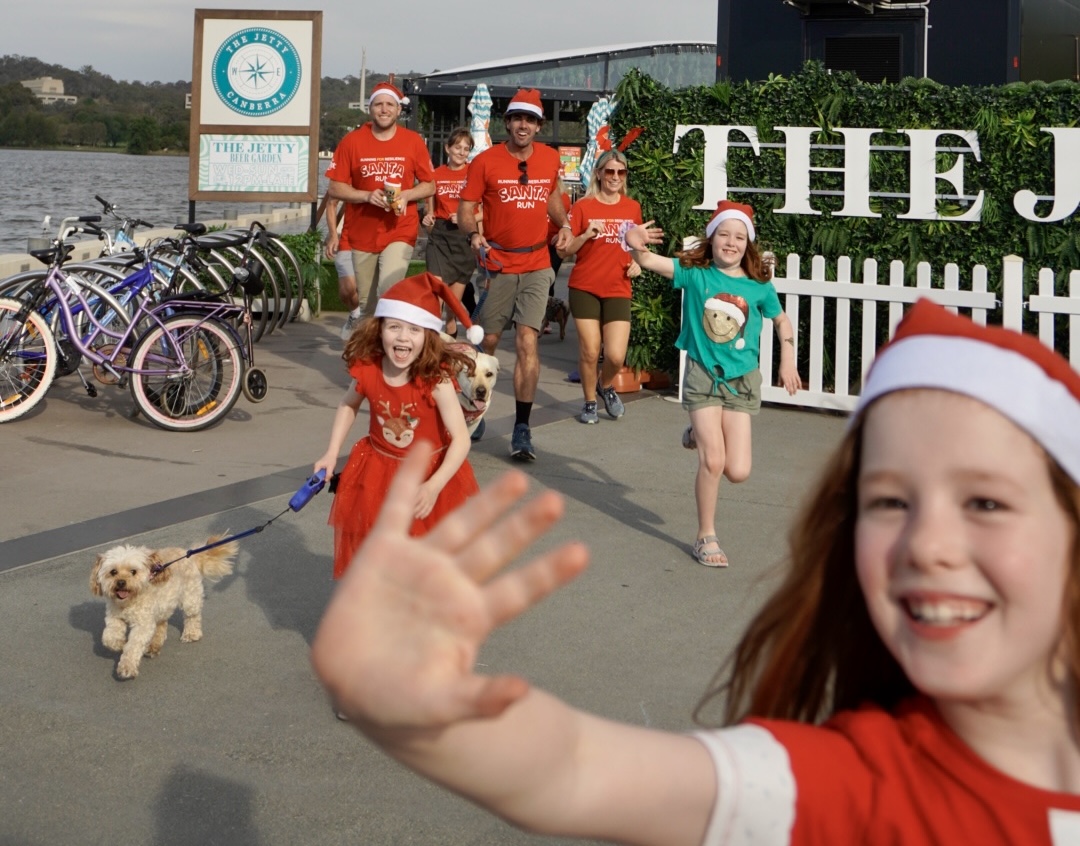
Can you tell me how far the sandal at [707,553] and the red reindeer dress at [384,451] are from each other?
1629mm

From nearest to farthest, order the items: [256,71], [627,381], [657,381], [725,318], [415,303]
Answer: [415,303]
[725,318]
[627,381]
[657,381]
[256,71]

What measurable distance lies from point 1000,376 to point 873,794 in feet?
1.58

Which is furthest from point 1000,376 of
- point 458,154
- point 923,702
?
point 458,154

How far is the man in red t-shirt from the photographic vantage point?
11.2 metres

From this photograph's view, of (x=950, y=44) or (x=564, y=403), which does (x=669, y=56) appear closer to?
(x=950, y=44)

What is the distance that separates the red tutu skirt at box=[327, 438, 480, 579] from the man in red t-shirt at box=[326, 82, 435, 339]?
6.02m

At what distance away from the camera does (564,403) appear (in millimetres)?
10953

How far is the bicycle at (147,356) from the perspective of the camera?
31.3 feet

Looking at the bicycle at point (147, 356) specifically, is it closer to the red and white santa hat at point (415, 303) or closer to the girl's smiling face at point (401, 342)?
the red and white santa hat at point (415, 303)

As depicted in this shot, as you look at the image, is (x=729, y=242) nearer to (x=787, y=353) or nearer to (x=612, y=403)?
(x=787, y=353)

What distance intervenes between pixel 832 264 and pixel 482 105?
1099cm

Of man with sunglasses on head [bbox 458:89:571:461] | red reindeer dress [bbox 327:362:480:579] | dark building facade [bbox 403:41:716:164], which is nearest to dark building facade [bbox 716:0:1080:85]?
man with sunglasses on head [bbox 458:89:571:461]

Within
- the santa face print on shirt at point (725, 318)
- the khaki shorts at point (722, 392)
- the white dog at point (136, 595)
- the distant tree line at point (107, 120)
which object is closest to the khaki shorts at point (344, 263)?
the santa face print on shirt at point (725, 318)

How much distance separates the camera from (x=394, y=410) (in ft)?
17.6
